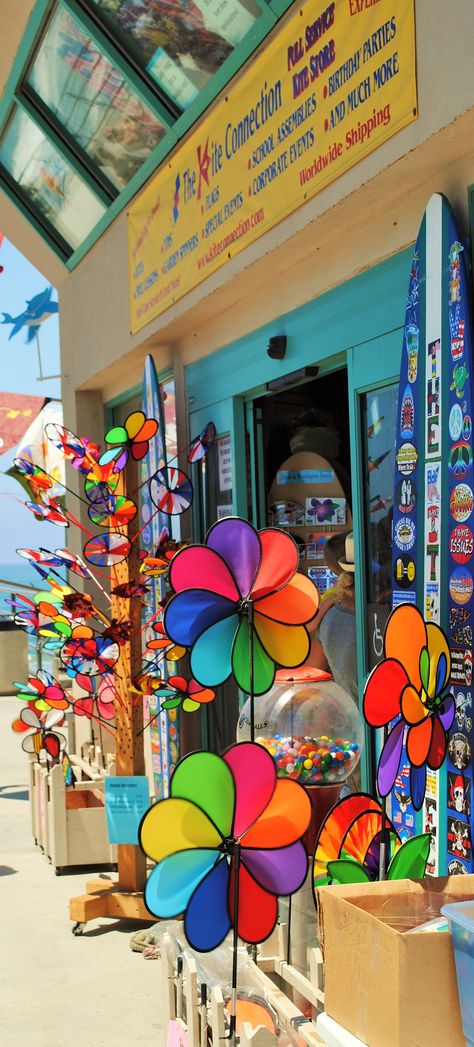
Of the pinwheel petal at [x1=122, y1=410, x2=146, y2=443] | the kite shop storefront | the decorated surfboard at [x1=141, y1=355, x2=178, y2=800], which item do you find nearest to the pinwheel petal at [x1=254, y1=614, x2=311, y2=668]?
the kite shop storefront

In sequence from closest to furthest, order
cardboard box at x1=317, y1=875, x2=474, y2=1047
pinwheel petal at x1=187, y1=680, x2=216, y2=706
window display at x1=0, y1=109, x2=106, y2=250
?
1. cardboard box at x1=317, y1=875, x2=474, y2=1047
2. pinwheel petal at x1=187, y1=680, x2=216, y2=706
3. window display at x1=0, y1=109, x2=106, y2=250

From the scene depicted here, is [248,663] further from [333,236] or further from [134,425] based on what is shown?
[134,425]

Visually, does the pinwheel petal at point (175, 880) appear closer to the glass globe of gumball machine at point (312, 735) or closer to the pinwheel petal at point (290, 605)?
the pinwheel petal at point (290, 605)

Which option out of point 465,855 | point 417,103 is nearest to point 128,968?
point 465,855

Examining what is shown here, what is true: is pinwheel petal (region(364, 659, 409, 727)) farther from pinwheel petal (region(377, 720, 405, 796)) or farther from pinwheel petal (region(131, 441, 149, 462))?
pinwheel petal (region(131, 441, 149, 462))

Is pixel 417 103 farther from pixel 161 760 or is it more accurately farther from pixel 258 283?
A: pixel 161 760

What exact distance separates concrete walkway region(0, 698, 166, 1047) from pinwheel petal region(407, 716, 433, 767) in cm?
168

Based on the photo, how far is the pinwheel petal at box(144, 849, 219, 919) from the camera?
237 centimetres

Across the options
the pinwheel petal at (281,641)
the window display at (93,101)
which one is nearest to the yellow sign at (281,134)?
the window display at (93,101)

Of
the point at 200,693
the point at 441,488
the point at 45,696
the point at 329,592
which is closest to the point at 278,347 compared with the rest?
the point at 329,592

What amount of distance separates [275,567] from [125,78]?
387 centimetres

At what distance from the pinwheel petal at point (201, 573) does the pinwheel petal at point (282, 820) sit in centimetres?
50

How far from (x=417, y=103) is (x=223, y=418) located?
2703 mm

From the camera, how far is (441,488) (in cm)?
330
